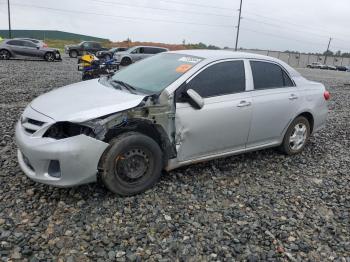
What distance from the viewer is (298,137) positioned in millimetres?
5320

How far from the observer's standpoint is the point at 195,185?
4.08m

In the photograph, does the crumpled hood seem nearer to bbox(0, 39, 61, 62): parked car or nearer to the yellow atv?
the yellow atv

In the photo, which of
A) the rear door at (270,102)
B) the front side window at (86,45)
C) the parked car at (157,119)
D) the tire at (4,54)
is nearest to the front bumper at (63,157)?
the parked car at (157,119)

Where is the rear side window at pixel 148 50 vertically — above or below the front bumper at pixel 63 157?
above

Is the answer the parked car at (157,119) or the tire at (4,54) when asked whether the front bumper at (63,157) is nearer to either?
the parked car at (157,119)

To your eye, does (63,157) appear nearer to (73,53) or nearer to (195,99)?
(195,99)

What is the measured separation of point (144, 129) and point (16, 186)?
1.57 m

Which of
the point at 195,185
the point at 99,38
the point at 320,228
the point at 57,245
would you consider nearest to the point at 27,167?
the point at 57,245

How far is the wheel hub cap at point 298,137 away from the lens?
525 centimetres

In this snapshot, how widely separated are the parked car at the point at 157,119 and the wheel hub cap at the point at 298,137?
0.10m

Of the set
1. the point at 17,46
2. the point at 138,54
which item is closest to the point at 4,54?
the point at 17,46

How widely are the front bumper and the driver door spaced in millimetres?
991

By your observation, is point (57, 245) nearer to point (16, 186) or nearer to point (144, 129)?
point (16, 186)

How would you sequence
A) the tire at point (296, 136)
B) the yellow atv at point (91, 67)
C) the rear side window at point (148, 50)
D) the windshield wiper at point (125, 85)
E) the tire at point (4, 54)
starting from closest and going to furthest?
the windshield wiper at point (125, 85) < the tire at point (296, 136) < the yellow atv at point (91, 67) < the tire at point (4, 54) < the rear side window at point (148, 50)
